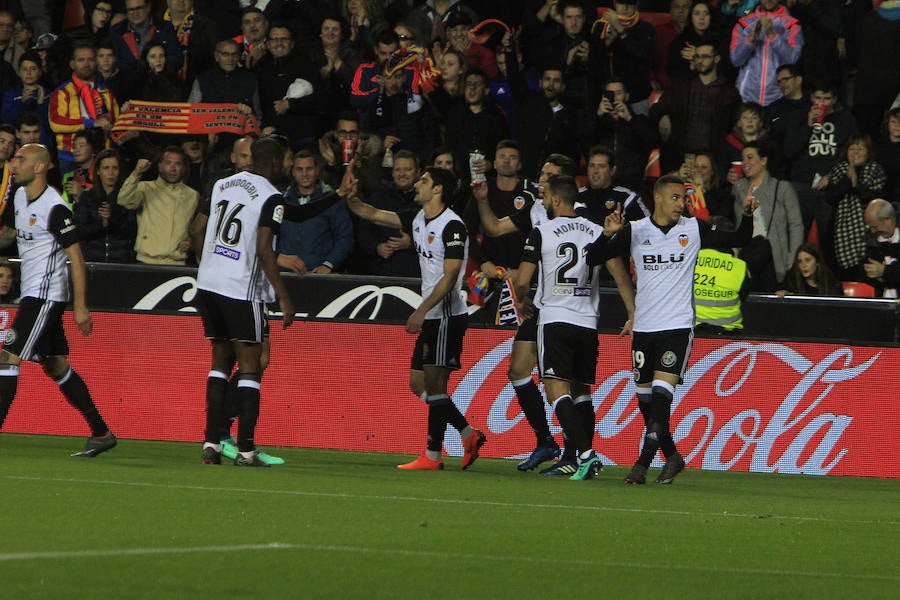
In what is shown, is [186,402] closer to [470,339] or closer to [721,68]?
[470,339]

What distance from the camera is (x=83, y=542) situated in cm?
651

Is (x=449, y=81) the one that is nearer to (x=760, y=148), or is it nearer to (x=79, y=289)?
(x=760, y=148)

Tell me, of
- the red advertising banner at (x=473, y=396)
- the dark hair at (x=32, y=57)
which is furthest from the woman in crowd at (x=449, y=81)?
the dark hair at (x=32, y=57)

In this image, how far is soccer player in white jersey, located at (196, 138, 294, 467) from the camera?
1080 cm

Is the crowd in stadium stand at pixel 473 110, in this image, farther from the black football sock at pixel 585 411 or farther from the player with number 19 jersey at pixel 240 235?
the player with number 19 jersey at pixel 240 235

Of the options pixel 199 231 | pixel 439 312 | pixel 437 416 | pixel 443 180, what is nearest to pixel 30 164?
pixel 199 231

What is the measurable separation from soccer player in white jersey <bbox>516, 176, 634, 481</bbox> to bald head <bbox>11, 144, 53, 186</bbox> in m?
3.47

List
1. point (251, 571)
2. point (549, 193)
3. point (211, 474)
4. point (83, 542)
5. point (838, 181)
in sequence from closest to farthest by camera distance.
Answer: point (251, 571), point (83, 542), point (211, 474), point (549, 193), point (838, 181)

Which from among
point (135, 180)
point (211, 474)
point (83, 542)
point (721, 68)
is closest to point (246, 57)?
point (135, 180)

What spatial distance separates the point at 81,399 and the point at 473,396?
146 inches

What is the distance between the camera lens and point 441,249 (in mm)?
11773

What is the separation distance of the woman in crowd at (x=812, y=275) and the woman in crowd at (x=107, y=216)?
6398 millimetres

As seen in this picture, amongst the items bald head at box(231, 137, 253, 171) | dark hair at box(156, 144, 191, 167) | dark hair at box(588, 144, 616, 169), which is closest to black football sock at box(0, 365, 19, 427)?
bald head at box(231, 137, 253, 171)

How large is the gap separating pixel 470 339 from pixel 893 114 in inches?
198
